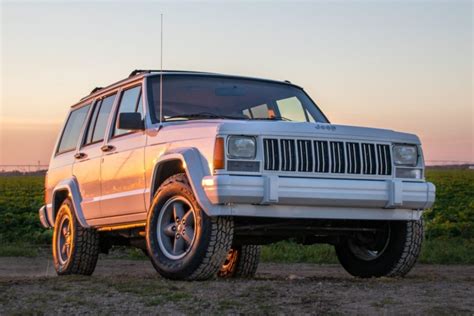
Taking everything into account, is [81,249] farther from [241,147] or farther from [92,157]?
[241,147]

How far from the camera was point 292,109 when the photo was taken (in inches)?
363

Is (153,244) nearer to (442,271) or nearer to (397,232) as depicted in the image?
(397,232)

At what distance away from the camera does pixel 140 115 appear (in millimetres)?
8383

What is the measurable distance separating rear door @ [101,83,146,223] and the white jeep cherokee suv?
0.5 inches

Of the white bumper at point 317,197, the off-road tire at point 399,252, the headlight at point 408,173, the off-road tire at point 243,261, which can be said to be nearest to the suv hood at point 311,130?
the headlight at point 408,173

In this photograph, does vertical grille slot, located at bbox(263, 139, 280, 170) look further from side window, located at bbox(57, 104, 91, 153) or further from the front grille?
side window, located at bbox(57, 104, 91, 153)

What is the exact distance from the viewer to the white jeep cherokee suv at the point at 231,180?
7.03 meters

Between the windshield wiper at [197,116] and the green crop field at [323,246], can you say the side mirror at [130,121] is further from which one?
the green crop field at [323,246]

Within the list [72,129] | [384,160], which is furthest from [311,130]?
[72,129]

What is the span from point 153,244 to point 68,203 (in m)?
2.69

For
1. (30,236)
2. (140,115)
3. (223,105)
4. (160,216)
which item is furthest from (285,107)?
(30,236)

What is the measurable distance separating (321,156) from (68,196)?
382cm

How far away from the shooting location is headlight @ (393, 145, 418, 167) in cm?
781

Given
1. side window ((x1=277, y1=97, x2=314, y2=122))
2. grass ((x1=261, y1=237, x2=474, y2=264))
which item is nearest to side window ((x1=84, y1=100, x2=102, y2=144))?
side window ((x1=277, y1=97, x2=314, y2=122))
